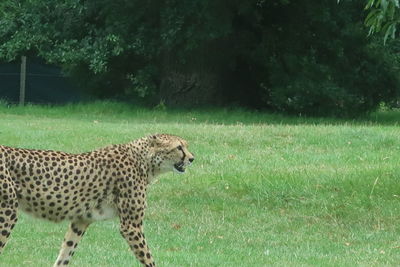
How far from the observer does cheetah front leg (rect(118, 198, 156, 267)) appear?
7.47 m

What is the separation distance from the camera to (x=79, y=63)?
25031 millimetres

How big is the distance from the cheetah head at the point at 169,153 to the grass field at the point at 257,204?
3.29 ft

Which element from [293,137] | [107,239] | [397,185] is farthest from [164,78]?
[107,239]

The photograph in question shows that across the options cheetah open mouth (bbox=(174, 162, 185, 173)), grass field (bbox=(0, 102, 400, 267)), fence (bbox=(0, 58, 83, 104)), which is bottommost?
fence (bbox=(0, 58, 83, 104))

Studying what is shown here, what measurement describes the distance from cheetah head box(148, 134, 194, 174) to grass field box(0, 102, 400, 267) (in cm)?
100

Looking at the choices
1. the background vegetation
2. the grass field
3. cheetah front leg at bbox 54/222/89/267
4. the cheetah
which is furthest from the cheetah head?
the background vegetation

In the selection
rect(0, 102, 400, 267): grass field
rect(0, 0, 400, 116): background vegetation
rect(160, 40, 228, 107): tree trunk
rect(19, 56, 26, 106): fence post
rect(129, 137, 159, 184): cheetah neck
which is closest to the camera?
rect(129, 137, 159, 184): cheetah neck

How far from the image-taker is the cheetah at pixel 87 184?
714 centimetres

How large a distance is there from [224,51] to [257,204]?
14344mm

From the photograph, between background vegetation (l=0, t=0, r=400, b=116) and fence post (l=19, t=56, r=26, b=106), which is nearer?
background vegetation (l=0, t=0, r=400, b=116)

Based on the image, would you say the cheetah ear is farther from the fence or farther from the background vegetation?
the fence

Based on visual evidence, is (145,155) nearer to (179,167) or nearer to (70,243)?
(179,167)

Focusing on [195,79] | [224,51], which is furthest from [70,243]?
[224,51]

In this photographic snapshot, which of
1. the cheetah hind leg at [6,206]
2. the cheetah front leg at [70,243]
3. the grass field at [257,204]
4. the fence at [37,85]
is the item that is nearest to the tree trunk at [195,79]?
the fence at [37,85]
